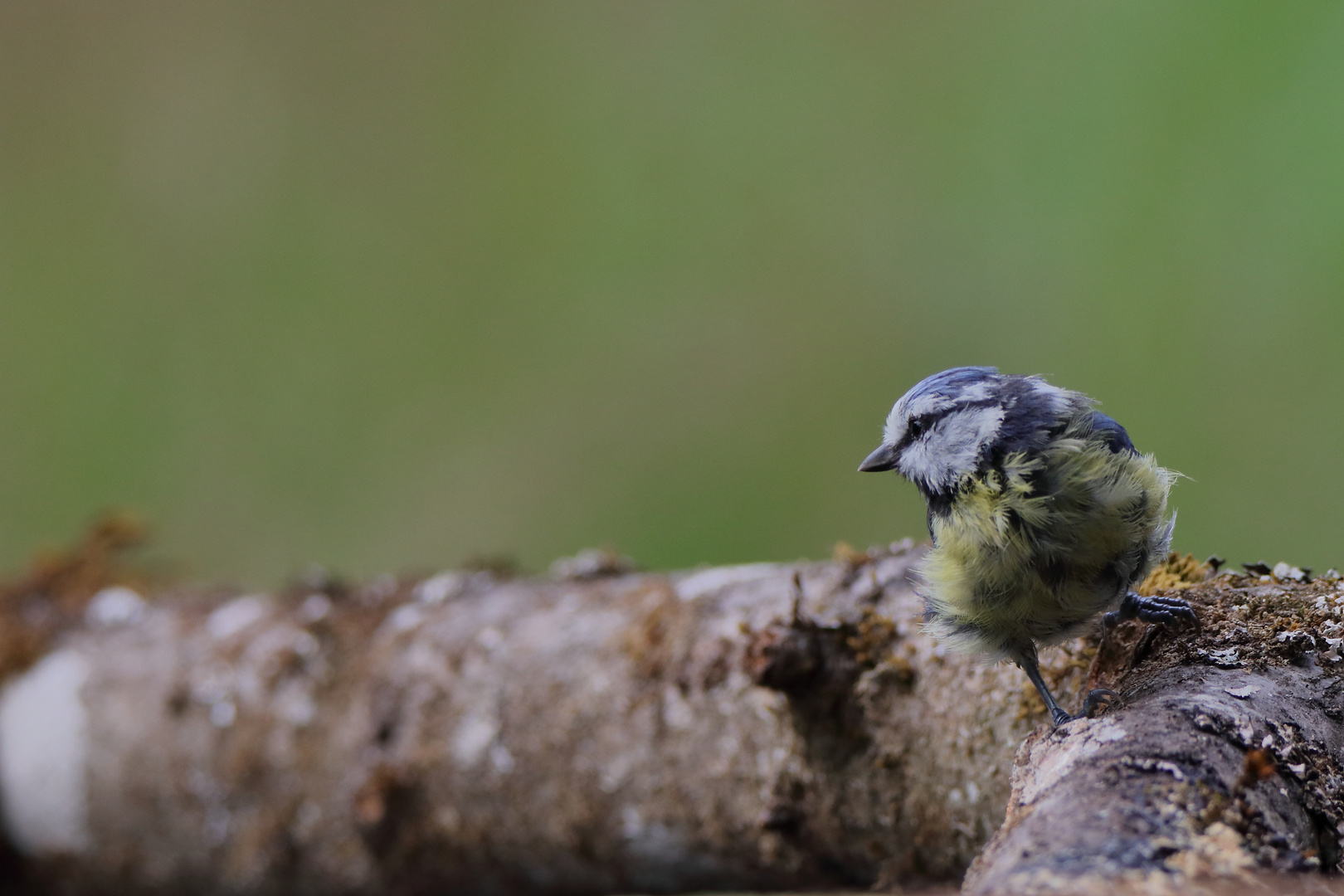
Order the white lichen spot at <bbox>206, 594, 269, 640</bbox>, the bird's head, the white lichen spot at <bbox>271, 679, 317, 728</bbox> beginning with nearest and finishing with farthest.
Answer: the bird's head → the white lichen spot at <bbox>271, 679, 317, 728</bbox> → the white lichen spot at <bbox>206, 594, 269, 640</bbox>

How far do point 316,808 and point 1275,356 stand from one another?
278 centimetres

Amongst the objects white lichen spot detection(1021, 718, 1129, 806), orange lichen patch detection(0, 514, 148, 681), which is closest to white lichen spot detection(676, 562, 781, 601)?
white lichen spot detection(1021, 718, 1129, 806)

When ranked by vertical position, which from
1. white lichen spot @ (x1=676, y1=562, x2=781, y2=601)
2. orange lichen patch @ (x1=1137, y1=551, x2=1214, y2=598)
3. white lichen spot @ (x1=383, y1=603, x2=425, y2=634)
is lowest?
white lichen spot @ (x1=383, y1=603, x2=425, y2=634)

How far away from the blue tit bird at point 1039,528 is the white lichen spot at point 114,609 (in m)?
2.15

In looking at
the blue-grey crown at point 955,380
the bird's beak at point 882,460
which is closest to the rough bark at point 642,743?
the bird's beak at point 882,460

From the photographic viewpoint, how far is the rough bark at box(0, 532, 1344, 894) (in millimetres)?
1011

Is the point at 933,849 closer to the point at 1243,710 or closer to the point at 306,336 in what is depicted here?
the point at 1243,710

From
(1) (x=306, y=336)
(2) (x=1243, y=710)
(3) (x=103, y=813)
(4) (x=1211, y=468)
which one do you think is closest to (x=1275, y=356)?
(4) (x=1211, y=468)

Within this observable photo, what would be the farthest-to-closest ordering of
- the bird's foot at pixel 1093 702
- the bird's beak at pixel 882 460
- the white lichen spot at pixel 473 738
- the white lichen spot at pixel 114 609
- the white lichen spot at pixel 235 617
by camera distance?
the white lichen spot at pixel 114 609 → the white lichen spot at pixel 235 617 → the white lichen spot at pixel 473 738 → the bird's beak at pixel 882 460 → the bird's foot at pixel 1093 702

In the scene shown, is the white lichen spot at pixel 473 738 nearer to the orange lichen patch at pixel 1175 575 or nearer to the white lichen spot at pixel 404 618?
the white lichen spot at pixel 404 618

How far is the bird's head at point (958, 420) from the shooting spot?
1.32 metres

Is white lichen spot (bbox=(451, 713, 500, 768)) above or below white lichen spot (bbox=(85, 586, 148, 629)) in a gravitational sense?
above

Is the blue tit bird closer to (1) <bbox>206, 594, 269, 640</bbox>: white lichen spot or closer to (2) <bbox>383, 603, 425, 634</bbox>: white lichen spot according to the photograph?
(2) <bbox>383, 603, 425, 634</bbox>: white lichen spot

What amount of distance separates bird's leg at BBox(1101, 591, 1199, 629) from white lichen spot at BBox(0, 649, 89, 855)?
229 centimetres
